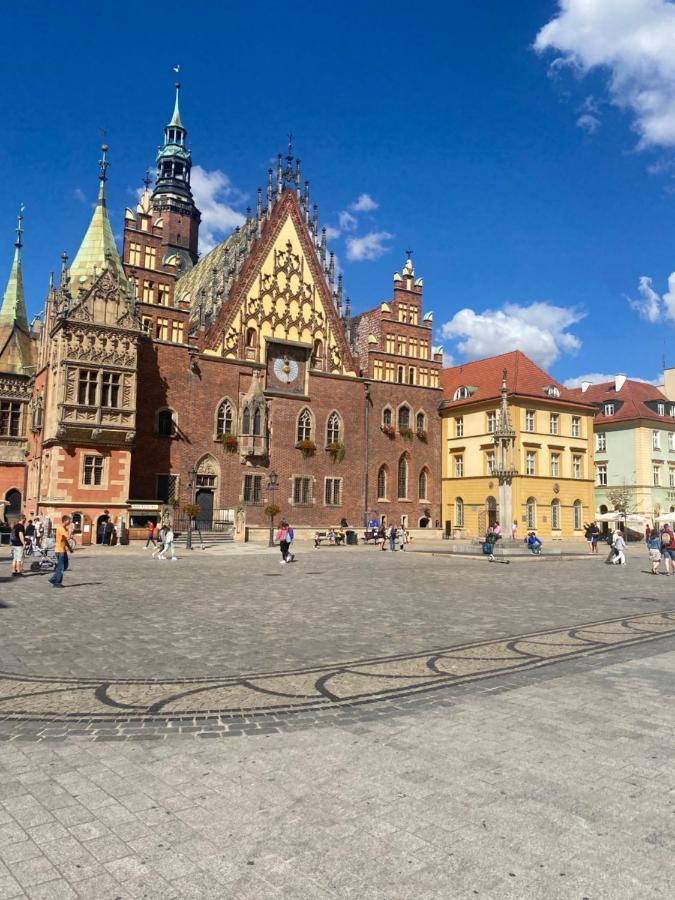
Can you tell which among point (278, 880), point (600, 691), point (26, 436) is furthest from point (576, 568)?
point (26, 436)

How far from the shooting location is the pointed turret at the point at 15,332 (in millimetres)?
45812

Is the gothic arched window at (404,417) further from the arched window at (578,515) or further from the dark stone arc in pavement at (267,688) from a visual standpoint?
the dark stone arc in pavement at (267,688)

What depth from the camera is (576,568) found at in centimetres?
2741

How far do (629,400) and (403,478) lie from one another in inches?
926

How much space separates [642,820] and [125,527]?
35137mm

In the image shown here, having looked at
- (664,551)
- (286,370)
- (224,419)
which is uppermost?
(286,370)

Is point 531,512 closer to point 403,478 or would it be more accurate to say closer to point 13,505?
point 403,478

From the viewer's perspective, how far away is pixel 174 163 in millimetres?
67750

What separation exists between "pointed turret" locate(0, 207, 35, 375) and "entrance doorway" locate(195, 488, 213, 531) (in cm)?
1513

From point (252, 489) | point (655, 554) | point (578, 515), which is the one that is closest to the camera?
point (655, 554)

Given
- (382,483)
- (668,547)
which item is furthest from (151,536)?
(668,547)

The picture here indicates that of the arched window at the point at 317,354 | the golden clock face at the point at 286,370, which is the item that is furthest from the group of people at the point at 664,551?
the arched window at the point at 317,354

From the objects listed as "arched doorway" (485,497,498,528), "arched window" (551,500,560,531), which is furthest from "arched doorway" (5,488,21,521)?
"arched window" (551,500,560,531)

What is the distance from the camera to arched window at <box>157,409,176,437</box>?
4109cm
